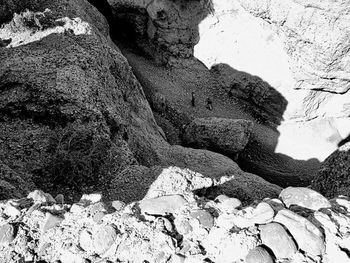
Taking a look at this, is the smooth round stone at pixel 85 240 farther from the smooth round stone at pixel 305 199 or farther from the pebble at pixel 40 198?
the smooth round stone at pixel 305 199

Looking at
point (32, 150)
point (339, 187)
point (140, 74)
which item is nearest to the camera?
point (32, 150)

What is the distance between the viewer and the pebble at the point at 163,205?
4.80m

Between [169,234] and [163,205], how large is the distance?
500mm

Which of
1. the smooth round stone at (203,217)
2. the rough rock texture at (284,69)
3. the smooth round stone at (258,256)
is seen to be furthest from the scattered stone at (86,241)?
the rough rock texture at (284,69)

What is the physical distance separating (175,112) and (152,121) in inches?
182

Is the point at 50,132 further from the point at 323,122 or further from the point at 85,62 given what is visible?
the point at 323,122

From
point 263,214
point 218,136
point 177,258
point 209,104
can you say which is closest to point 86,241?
point 177,258

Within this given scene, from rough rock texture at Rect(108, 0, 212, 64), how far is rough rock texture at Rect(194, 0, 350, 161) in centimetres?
69

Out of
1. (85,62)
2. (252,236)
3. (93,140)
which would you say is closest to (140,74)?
(85,62)

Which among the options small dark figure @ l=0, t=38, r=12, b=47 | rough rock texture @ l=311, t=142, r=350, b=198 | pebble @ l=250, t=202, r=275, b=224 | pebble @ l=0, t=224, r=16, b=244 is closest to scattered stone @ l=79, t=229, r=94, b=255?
pebble @ l=0, t=224, r=16, b=244

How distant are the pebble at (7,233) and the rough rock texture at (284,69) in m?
17.0

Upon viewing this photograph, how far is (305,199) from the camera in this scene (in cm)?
520

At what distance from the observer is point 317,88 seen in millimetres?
20031

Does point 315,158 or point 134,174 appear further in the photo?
point 315,158
